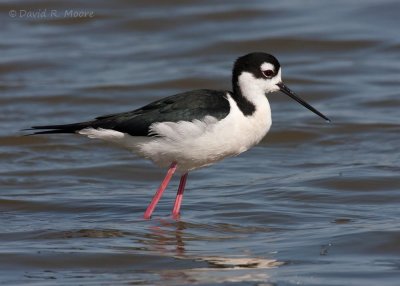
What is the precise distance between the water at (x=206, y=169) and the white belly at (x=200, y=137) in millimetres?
599

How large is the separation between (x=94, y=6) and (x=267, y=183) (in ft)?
30.6

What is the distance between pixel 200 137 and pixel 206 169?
101 inches

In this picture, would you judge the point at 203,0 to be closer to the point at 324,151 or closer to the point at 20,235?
the point at 324,151

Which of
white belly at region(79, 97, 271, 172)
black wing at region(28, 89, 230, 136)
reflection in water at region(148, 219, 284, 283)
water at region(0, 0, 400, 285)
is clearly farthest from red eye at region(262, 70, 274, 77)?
reflection in water at region(148, 219, 284, 283)

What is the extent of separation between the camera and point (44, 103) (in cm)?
1445

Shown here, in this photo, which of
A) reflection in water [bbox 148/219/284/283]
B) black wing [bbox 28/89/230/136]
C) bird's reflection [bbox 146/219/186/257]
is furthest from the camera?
black wing [bbox 28/89/230/136]

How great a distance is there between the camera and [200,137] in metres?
9.16

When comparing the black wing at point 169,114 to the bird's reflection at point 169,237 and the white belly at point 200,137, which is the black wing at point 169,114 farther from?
the bird's reflection at point 169,237

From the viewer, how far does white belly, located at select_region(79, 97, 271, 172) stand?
29.9ft

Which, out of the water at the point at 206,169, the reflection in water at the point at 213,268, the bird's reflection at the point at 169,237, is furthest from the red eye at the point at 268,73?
the reflection in water at the point at 213,268

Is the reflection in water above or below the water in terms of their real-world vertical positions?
below

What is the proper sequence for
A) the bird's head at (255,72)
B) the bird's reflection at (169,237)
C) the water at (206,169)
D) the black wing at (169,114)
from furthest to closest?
the bird's head at (255,72)
the black wing at (169,114)
the bird's reflection at (169,237)
the water at (206,169)

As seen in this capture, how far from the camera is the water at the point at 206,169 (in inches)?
309

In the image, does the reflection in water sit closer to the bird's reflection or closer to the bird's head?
the bird's reflection
